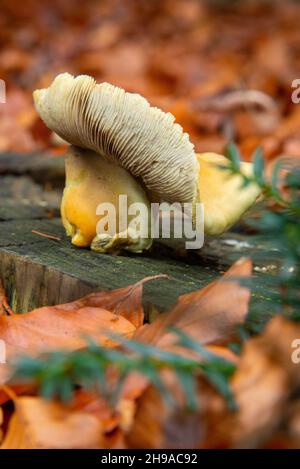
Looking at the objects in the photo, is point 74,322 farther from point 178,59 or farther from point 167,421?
point 178,59

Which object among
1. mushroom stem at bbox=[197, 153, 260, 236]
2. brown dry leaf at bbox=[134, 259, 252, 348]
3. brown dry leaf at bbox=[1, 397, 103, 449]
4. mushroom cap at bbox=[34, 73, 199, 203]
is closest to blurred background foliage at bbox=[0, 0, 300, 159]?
mushroom stem at bbox=[197, 153, 260, 236]

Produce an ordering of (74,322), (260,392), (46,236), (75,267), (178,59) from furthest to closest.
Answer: (178,59), (46,236), (75,267), (74,322), (260,392)

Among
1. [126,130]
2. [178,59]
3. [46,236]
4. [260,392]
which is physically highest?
[178,59]

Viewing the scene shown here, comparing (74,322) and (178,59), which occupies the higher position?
(178,59)

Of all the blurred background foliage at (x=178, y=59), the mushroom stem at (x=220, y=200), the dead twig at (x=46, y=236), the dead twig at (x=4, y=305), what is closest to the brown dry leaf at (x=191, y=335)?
the mushroom stem at (x=220, y=200)

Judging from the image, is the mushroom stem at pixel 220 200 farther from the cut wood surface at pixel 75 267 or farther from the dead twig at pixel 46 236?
the dead twig at pixel 46 236

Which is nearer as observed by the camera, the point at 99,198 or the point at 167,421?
the point at 167,421

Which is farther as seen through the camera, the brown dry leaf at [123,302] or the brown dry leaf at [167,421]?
the brown dry leaf at [123,302]

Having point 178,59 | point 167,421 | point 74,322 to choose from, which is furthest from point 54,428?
point 178,59
